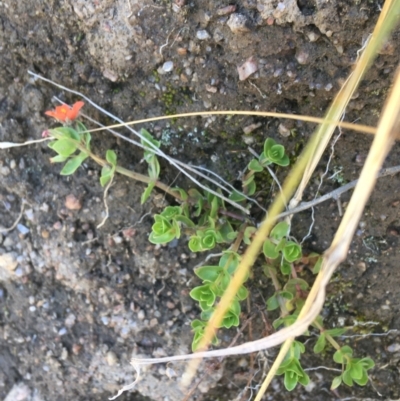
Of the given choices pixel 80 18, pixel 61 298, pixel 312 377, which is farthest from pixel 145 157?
pixel 312 377

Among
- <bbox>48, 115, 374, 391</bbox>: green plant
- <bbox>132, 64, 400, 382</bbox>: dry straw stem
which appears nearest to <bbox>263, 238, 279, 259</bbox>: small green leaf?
<bbox>48, 115, 374, 391</bbox>: green plant

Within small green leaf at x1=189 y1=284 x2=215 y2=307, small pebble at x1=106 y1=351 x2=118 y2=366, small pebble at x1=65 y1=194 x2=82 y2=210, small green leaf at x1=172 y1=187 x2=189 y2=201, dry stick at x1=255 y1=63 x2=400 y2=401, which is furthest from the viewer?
small pebble at x1=106 y1=351 x2=118 y2=366

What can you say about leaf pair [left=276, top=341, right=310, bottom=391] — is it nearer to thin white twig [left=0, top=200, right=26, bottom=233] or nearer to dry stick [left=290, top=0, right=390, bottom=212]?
dry stick [left=290, top=0, right=390, bottom=212]

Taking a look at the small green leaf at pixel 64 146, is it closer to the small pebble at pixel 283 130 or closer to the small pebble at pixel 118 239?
the small pebble at pixel 118 239

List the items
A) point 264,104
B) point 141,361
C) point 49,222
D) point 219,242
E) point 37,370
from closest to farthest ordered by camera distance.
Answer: point 141,361, point 264,104, point 219,242, point 49,222, point 37,370

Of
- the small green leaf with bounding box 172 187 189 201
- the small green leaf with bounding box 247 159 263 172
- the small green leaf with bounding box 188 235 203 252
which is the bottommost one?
the small green leaf with bounding box 188 235 203 252

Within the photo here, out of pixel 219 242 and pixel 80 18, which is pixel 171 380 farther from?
pixel 80 18
